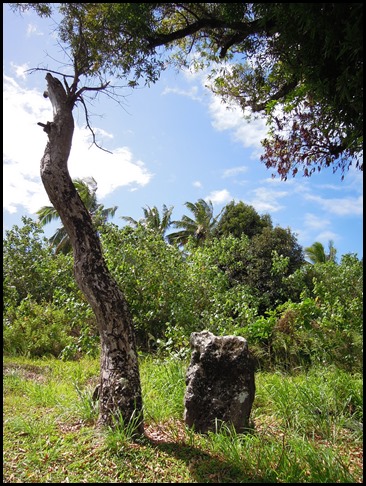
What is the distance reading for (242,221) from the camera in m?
17.5

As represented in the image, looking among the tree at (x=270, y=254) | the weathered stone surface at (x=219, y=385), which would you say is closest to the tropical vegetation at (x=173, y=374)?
the weathered stone surface at (x=219, y=385)

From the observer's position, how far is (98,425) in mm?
3174

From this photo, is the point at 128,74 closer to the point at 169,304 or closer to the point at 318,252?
the point at 169,304

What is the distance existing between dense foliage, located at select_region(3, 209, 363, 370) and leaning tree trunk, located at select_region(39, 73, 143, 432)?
103 inches

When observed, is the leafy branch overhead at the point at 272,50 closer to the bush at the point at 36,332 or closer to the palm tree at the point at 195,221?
the bush at the point at 36,332

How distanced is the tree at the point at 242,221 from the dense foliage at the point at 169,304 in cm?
770

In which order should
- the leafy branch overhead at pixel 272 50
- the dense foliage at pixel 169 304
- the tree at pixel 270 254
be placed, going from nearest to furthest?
the leafy branch overhead at pixel 272 50, the dense foliage at pixel 169 304, the tree at pixel 270 254

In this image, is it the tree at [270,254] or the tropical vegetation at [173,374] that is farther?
the tree at [270,254]

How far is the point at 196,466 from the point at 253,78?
15.4 feet

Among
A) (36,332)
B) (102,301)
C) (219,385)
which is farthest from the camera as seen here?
(36,332)

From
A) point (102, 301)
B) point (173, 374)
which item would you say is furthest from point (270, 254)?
point (102, 301)

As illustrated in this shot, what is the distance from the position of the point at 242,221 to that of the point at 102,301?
48.7 ft

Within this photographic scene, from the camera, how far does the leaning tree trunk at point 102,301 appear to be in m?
3.14

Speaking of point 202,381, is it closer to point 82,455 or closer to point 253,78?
point 82,455
